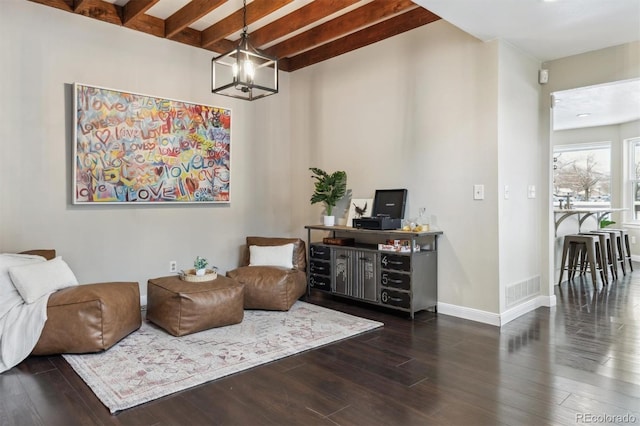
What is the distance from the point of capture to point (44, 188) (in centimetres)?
369

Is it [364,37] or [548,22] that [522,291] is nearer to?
[548,22]

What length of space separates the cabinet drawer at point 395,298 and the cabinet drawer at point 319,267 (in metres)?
0.74

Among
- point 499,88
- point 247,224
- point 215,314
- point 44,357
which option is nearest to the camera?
point 44,357

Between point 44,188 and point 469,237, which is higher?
point 44,188

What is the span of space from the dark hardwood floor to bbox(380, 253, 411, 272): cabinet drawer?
0.61 m

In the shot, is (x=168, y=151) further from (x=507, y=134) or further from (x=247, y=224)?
(x=507, y=134)

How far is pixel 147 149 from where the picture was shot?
4.25 metres

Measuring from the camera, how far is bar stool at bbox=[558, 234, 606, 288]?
17.0 ft

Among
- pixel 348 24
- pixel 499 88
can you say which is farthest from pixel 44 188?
pixel 499 88

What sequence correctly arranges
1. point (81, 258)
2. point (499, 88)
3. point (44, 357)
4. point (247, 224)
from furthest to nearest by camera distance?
point (247, 224), point (81, 258), point (499, 88), point (44, 357)

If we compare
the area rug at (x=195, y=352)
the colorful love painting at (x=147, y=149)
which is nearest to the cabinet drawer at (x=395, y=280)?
Result: the area rug at (x=195, y=352)

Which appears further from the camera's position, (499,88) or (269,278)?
(269,278)

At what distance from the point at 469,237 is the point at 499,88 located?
1371 millimetres

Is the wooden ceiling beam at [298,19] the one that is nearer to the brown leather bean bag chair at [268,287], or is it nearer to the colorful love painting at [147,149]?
the colorful love painting at [147,149]
